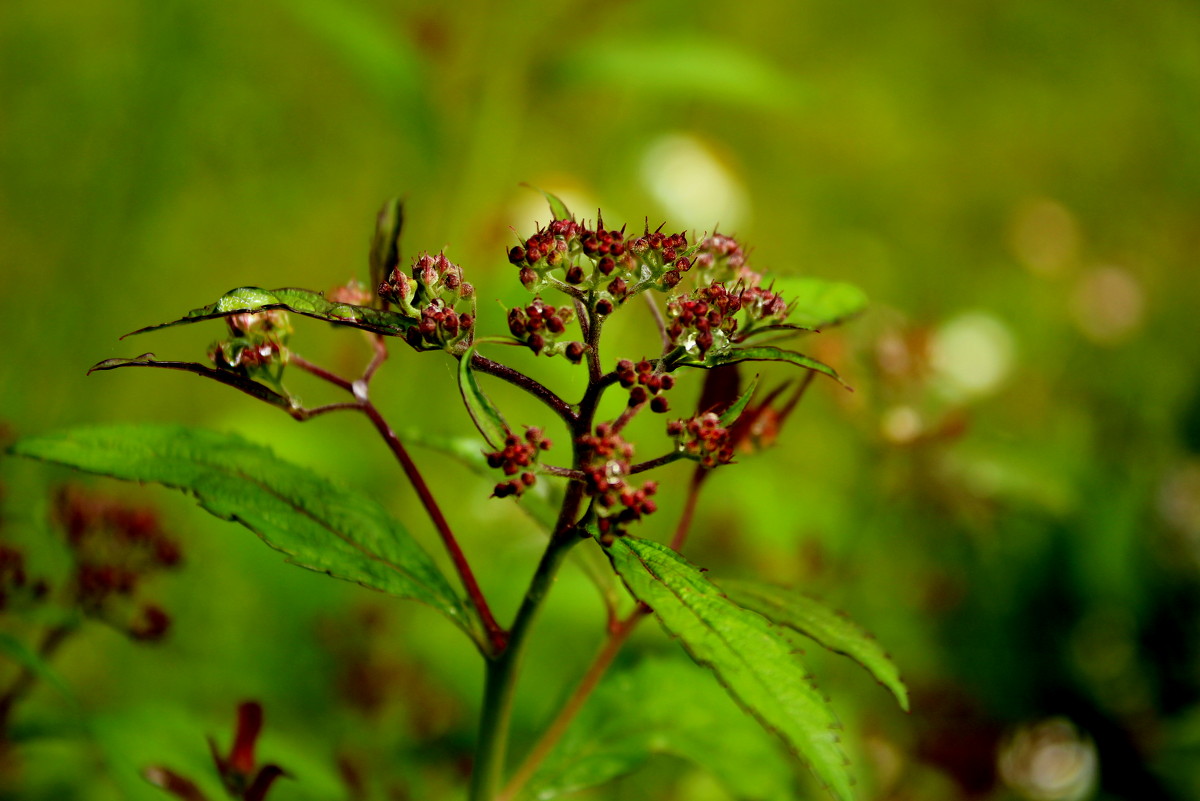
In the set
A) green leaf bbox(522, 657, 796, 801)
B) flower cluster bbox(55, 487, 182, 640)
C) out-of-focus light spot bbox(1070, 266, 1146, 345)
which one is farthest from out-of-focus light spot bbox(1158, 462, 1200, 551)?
flower cluster bbox(55, 487, 182, 640)

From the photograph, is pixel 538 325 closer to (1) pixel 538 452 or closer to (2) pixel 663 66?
(1) pixel 538 452

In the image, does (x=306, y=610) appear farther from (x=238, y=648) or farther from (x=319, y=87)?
(x=319, y=87)

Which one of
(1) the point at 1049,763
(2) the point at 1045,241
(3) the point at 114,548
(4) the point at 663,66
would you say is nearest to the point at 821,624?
(3) the point at 114,548

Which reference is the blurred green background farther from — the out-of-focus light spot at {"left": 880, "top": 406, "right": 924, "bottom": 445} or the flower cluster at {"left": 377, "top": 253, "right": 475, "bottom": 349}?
the flower cluster at {"left": 377, "top": 253, "right": 475, "bottom": 349}

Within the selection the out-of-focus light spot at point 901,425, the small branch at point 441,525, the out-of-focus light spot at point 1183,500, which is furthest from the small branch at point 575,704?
the out-of-focus light spot at point 1183,500

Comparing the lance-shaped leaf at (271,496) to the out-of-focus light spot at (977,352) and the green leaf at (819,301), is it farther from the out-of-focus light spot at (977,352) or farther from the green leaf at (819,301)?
the out-of-focus light spot at (977,352)
